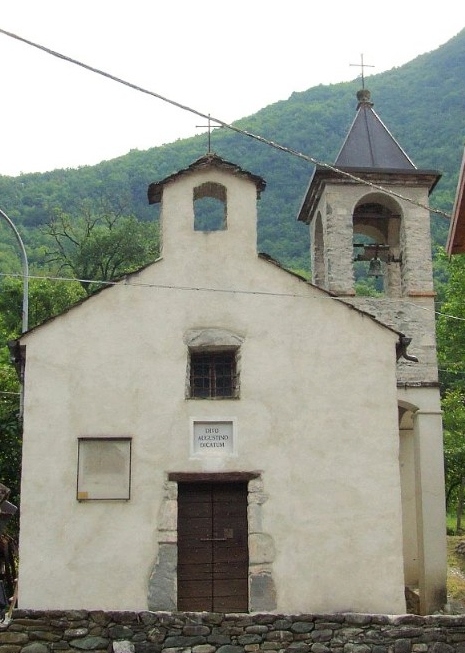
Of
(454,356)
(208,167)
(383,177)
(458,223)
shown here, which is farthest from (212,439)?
(454,356)

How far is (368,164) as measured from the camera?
60.2 feet

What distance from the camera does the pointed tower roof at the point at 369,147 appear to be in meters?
18.4

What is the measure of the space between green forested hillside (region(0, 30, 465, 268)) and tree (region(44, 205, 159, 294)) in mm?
1402

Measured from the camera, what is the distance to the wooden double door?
13.1 metres

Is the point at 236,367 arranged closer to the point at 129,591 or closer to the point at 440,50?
the point at 129,591

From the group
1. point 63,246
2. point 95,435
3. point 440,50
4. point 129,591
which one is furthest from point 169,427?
point 440,50

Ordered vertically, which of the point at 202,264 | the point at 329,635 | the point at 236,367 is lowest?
the point at 329,635

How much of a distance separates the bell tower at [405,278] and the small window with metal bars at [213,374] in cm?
373

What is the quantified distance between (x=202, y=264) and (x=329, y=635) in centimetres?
579

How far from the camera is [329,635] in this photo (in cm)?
1191

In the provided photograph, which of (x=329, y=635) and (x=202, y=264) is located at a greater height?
(x=202, y=264)

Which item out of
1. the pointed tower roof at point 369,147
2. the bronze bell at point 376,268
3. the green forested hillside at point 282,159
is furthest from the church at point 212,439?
the green forested hillside at point 282,159

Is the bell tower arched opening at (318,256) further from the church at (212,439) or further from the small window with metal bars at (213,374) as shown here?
the small window with metal bars at (213,374)

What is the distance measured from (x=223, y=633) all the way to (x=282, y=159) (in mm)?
50155
